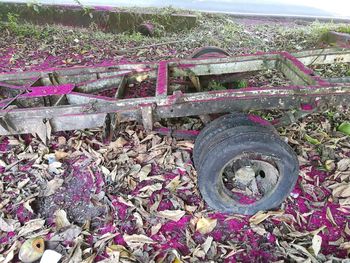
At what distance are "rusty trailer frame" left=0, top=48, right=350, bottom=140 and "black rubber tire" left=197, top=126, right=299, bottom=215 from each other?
288mm

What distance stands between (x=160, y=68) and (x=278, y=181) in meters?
1.78

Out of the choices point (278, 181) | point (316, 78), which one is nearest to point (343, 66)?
point (316, 78)

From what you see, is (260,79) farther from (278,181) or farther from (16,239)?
(16,239)

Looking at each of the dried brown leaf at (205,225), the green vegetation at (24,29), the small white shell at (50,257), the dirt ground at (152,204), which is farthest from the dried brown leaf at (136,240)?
the green vegetation at (24,29)

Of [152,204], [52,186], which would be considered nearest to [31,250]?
[52,186]

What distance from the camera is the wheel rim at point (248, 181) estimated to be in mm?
3174

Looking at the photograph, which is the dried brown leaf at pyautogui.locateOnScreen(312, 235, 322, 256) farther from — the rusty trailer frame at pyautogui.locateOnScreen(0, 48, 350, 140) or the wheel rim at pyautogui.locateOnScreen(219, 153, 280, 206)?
the rusty trailer frame at pyautogui.locateOnScreen(0, 48, 350, 140)

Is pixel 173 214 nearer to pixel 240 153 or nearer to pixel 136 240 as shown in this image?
pixel 136 240

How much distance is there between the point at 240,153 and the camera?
2.85 metres

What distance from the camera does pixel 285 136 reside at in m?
4.02

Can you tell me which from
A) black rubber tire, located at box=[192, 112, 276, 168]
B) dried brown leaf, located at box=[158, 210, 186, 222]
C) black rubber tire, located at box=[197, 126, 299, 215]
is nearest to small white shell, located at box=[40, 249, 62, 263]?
dried brown leaf, located at box=[158, 210, 186, 222]

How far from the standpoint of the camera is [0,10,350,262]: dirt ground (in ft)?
9.48

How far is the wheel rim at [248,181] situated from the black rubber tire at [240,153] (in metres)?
0.06

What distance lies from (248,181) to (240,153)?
0.62 m
